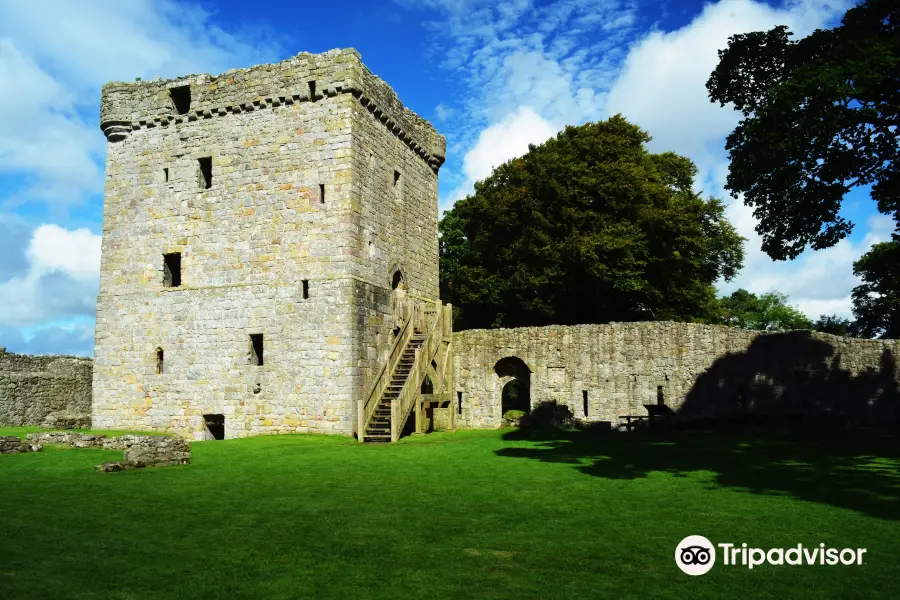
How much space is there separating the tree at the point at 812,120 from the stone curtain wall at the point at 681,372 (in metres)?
5.63

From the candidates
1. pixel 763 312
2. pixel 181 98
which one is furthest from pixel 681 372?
pixel 763 312

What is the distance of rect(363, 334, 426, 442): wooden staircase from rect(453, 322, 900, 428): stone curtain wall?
13.6 ft

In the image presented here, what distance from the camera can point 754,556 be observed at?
19.3 ft

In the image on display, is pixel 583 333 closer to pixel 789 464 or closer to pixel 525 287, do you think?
Result: pixel 525 287

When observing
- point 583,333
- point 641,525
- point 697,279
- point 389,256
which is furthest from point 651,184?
point 641,525

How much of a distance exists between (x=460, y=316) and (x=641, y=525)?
79.7 ft

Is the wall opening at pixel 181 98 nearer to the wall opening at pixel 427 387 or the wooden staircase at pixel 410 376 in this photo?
the wooden staircase at pixel 410 376

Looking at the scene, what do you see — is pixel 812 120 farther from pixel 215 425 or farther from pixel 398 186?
pixel 215 425

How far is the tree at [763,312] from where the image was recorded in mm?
51875

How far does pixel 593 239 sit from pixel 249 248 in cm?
1345

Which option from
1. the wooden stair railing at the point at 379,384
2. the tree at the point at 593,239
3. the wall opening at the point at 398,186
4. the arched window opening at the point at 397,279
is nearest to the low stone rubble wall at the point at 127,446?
the wooden stair railing at the point at 379,384

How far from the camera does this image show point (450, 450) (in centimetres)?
1448

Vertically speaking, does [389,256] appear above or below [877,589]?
above

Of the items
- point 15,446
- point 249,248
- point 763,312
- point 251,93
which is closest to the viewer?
point 15,446
